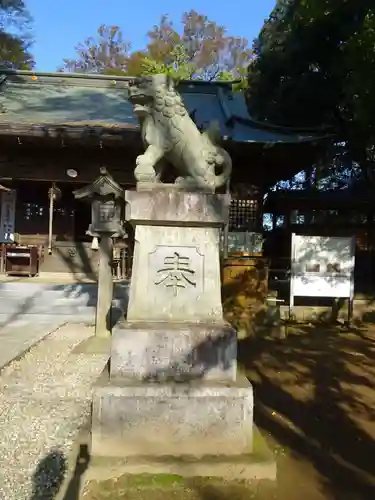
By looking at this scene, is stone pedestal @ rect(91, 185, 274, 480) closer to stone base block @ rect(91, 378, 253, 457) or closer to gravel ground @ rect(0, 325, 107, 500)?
stone base block @ rect(91, 378, 253, 457)

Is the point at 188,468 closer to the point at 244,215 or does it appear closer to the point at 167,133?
the point at 167,133

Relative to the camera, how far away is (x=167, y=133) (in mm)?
3367

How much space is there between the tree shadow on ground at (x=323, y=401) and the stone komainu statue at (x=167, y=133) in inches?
81.4

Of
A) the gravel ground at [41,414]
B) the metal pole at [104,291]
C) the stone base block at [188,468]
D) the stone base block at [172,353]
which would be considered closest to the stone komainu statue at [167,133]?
the stone base block at [172,353]

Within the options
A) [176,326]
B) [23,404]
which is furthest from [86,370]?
[176,326]

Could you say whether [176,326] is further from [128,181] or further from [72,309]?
[128,181]

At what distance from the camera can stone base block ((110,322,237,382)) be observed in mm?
2961

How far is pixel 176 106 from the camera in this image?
3.38 meters

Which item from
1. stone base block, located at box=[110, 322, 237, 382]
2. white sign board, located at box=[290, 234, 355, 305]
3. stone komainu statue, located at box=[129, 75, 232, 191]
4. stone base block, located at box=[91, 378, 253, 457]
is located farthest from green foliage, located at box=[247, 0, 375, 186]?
stone base block, located at box=[91, 378, 253, 457]

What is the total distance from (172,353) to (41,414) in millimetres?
2157

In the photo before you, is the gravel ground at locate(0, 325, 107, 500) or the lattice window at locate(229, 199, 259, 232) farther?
the lattice window at locate(229, 199, 259, 232)

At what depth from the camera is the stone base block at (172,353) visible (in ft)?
9.71

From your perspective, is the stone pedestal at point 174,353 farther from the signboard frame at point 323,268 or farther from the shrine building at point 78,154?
the shrine building at point 78,154

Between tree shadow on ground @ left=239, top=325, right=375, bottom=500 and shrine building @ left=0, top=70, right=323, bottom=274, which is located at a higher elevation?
shrine building @ left=0, top=70, right=323, bottom=274
